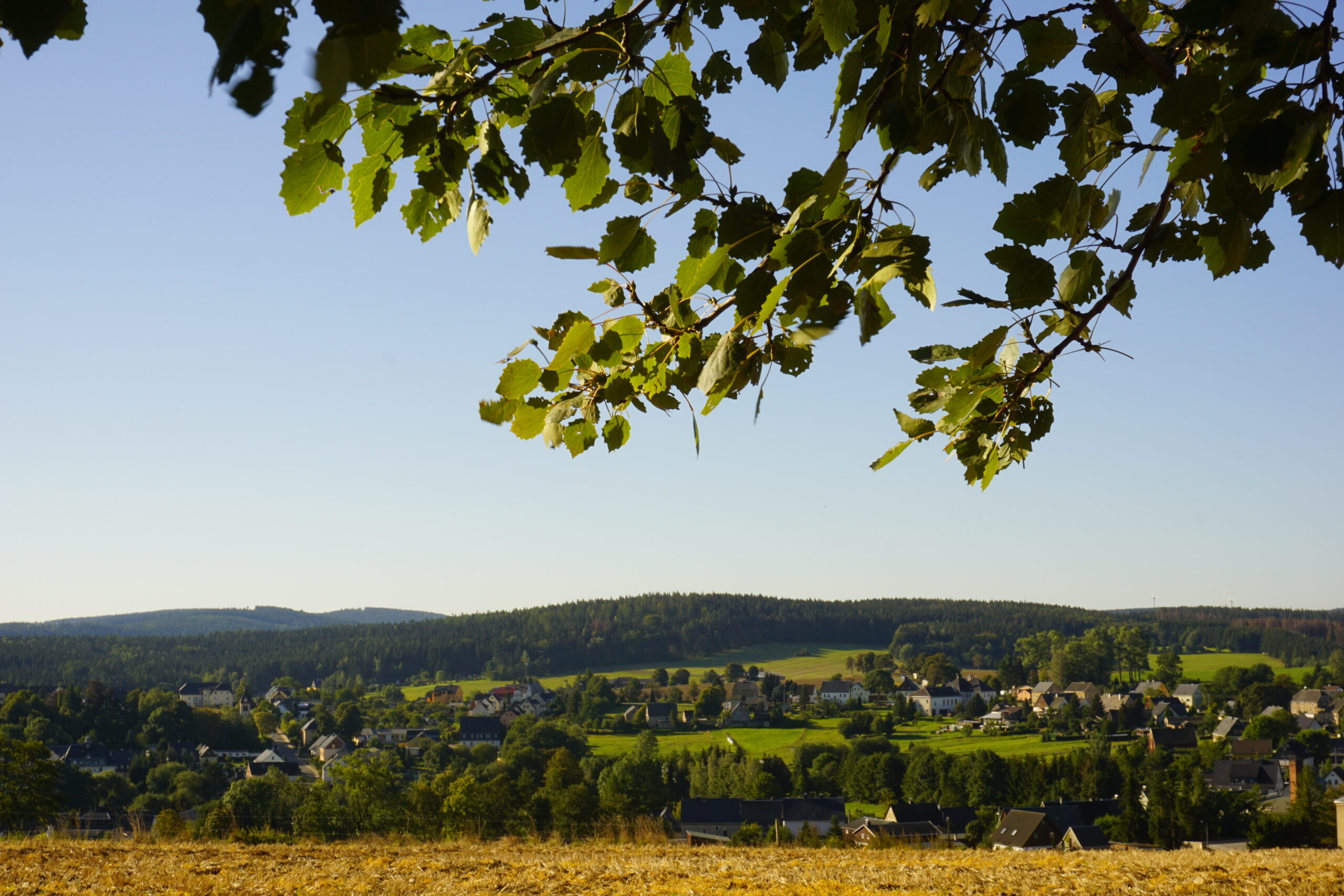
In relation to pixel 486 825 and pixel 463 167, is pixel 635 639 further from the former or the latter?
pixel 463 167

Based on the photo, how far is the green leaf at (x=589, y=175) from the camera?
1.55 m

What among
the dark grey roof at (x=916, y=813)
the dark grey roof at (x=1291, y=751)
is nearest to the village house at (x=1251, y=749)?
the dark grey roof at (x=1291, y=751)

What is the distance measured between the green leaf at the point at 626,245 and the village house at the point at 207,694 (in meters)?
112

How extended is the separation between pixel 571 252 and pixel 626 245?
0.11m

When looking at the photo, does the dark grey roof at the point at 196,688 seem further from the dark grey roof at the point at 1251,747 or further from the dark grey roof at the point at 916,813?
the dark grey roof at the point at 1251,747

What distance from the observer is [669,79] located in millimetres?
1584

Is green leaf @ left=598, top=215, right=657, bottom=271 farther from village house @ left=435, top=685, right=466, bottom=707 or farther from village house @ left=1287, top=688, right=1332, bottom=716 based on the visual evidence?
village house @ left=435, top=685, right=466, bottom=707

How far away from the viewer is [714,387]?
166 cm

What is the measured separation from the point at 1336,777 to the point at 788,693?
50.3 metres

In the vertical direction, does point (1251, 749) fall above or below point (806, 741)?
above

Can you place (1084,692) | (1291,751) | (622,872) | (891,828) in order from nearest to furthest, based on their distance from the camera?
1. (622,872)
2. (891,828)
3. (1291,751)
4. (1084,692)

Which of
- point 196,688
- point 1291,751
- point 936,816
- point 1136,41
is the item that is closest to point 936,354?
point 1136,41

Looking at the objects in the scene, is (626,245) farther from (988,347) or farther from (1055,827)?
(1055,827)

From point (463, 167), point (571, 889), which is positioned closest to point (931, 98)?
point (463, 167)
